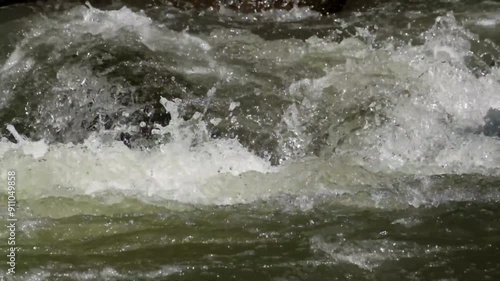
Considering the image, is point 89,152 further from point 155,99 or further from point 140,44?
point 140,44

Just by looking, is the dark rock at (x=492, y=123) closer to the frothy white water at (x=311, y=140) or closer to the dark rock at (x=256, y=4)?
the frothy white water at (x=311, y=140)

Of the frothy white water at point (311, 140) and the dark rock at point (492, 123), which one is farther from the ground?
the dark rock at point (492, 123)

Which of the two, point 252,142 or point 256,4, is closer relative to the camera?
point 252,142

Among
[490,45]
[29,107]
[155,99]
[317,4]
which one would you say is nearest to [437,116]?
[490,45]

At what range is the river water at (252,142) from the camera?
2.90m

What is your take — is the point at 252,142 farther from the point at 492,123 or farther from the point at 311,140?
the point at 492,123

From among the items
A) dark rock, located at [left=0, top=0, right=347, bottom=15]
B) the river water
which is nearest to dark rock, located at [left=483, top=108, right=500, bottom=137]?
the river water

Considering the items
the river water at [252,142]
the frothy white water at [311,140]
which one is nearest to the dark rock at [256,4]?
the river water at [252,142]

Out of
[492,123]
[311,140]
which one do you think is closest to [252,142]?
[311,140]

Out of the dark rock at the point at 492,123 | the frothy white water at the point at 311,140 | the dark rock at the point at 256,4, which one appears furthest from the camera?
the dark rock at the point at 256,4

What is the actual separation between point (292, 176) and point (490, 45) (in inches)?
78.6

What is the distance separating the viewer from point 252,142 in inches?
148

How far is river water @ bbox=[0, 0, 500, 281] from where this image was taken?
9.53 feet

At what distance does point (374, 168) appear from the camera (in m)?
3.43
